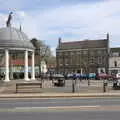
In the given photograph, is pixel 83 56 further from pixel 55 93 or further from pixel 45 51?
pixel 55 93

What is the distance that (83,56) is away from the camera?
14150cm

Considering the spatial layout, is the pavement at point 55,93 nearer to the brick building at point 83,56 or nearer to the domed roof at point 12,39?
the domed roof at point 12,39

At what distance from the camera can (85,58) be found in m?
141

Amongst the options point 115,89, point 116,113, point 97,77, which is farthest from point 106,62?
point 116,113

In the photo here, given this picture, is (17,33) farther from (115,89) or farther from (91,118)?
(91,118)

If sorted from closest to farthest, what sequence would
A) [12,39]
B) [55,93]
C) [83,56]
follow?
[55,93] < [12,39] < [83,56]

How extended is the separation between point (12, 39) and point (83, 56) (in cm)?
8043

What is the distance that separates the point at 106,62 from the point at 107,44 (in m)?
5.94

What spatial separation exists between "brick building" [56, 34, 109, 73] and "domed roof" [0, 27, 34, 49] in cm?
7027

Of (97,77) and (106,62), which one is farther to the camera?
(106,62)

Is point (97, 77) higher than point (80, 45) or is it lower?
lower

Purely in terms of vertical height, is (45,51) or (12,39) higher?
(45,51)

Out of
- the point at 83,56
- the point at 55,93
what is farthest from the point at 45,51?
the point at 55,93

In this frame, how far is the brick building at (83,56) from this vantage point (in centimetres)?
13725
